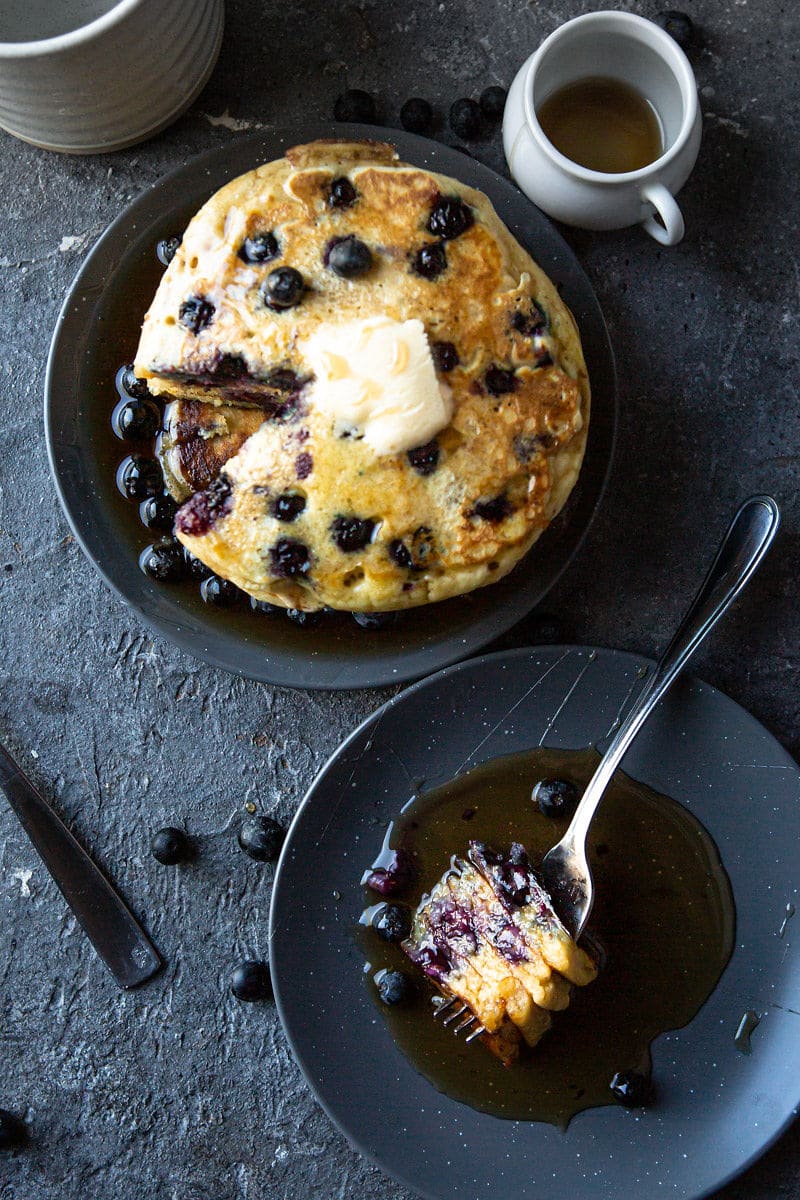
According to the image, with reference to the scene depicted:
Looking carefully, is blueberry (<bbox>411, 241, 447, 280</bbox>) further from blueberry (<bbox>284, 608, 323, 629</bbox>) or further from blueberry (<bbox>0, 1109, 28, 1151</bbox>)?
blueberry (<bbox>0, 1109, 28, 1151</bbox>)

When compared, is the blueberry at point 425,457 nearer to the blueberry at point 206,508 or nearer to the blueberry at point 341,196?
the blueberry at point 206,508

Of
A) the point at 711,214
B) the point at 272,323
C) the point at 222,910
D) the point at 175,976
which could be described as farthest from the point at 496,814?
the point at 711,214

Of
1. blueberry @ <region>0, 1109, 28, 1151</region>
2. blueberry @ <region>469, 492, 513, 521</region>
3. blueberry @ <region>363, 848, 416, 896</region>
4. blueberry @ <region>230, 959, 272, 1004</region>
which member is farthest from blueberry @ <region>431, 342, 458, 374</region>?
blueberry @ <region>0, 1109, 28, 1151</region>

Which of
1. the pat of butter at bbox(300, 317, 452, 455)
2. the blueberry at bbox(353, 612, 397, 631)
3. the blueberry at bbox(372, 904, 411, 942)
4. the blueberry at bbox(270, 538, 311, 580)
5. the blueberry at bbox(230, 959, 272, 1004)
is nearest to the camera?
the pat of butter at bbox(300, 317, 452, 455)

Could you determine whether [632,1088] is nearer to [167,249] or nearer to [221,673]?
[221,673]

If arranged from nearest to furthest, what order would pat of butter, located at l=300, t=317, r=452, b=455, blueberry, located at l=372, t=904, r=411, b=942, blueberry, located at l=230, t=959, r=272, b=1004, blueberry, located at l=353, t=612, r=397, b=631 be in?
1. pat of butter, located at l=300, t=317, r=452, b=455
2. blueberry, located at l=353, t=612, r=397, b=631
3. blueberry, located at l=372, t=904, r=411, b=942
4. blueberry, located at l=230, t=959, r=272, b=1004

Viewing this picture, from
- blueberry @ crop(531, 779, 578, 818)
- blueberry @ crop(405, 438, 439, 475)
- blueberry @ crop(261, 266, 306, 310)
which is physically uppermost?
blueberry @ crop(261, 266, 306, 310)

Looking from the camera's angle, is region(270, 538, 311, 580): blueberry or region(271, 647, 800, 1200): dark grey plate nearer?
region(270, 538, 311, 580): blueberry
